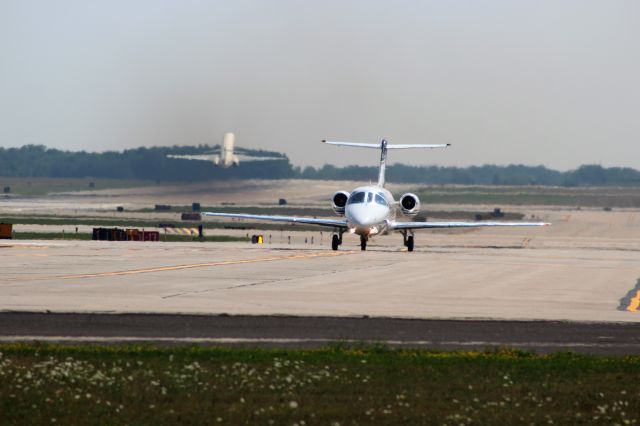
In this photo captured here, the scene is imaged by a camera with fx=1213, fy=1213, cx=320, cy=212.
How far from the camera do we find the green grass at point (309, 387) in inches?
545

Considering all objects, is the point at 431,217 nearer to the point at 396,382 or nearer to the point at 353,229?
the point at 353,229

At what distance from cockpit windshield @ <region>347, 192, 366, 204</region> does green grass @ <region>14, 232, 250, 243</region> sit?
17.8m

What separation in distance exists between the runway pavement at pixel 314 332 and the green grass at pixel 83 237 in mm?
44464

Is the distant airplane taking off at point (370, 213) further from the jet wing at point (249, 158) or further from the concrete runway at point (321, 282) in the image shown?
the jet wing at point (249, 158)

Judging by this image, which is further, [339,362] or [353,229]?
[353,229]

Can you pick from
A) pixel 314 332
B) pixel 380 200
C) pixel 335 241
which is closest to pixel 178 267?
pixel 335 241

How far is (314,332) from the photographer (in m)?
22.1

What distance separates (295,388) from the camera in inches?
615

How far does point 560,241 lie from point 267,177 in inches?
2070

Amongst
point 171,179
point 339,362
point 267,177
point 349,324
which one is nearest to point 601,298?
point 349,324

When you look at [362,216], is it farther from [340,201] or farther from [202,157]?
[202,157]

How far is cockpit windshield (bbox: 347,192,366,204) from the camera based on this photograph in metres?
55.2

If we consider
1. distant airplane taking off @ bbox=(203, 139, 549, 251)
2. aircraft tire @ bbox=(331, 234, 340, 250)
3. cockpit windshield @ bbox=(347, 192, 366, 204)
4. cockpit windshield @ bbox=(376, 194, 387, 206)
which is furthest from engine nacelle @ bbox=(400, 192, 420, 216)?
aircraft tire @ bbox=(331, 234, 340, 250)

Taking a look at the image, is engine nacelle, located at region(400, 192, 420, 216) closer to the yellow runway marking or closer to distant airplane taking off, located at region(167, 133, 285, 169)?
the yellow runway marking
